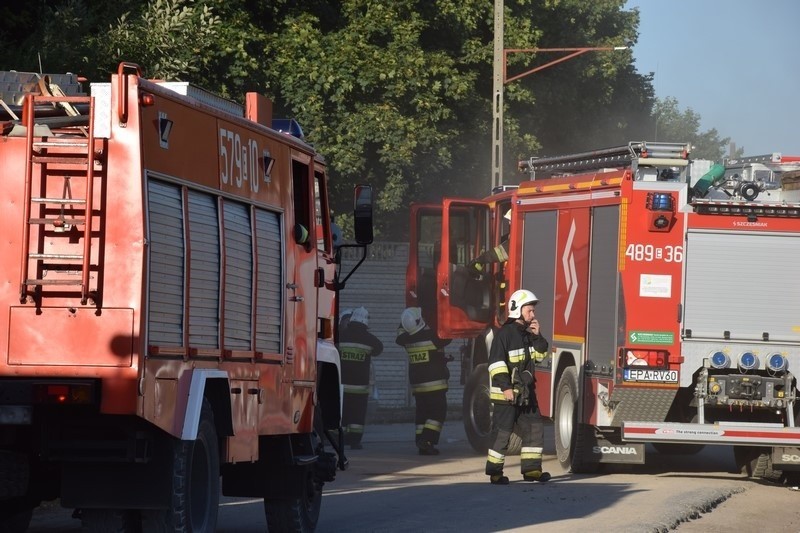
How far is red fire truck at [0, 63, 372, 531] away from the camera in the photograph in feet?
24.4

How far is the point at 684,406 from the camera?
15297 millimetres

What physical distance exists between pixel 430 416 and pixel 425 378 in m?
0.48

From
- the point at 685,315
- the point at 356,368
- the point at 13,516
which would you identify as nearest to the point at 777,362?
the point at 685,315

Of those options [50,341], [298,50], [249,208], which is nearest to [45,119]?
[50,341]

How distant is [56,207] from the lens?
24.9ft

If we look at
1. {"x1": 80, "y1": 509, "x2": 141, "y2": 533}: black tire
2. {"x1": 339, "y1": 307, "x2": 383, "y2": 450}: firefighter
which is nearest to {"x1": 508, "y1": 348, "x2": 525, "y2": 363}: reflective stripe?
{"x1": 339, "y1": 307, "x2": 383, "y2": 450}: firefighter

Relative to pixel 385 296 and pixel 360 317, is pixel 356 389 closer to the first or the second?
pixel 360 317

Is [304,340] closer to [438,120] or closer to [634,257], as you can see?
[634,257]

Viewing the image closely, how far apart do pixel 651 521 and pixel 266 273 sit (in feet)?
12.4

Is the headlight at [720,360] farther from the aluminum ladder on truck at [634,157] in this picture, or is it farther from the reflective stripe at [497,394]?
the reflective stripe at [497,394]

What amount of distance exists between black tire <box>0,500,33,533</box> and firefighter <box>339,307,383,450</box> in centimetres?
916

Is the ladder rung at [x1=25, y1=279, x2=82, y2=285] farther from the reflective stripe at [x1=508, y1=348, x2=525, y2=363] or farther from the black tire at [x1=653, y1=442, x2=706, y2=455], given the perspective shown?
the black tire at [x1=653, y1=442, x2=706, y2=455]

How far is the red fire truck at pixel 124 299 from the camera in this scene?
7449mm

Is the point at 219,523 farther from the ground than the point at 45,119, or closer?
closer
